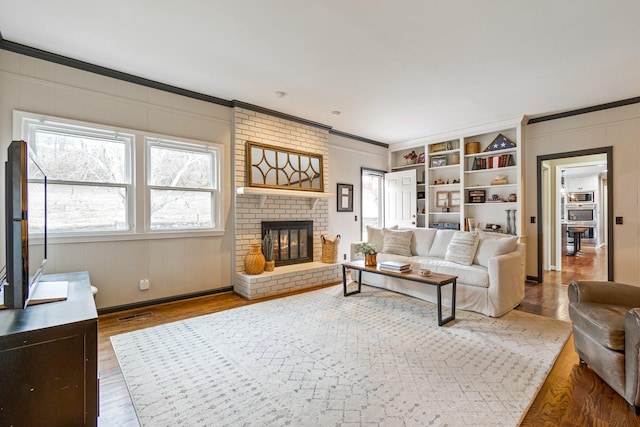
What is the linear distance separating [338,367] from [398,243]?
273 cm

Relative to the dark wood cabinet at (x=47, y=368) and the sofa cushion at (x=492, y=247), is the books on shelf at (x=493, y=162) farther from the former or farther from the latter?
the dark wood cabinet at (x=47, y=368)

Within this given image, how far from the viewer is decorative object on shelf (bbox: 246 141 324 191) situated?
178 inches

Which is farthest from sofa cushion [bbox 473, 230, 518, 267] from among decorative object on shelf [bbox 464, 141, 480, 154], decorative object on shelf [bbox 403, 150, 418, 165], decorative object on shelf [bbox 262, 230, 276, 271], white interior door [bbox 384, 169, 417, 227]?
decorative object on shelf [bbox 403, 150, 418, 165]

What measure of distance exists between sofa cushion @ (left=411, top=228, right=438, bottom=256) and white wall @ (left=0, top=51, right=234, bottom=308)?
2803 millimetres

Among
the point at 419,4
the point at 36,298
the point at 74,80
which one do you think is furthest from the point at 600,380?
the point at 74,80

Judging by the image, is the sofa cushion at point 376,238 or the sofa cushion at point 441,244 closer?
the sofa cushion at point 441,244

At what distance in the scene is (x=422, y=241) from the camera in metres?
4.71

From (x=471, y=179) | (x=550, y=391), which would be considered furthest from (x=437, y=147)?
(x=550, y=391)

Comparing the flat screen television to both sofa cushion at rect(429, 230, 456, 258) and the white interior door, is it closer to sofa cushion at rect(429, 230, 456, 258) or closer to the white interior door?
sofa cushion at rect(429, 230, 456, 258)

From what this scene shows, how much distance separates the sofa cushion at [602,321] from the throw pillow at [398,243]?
2406mm

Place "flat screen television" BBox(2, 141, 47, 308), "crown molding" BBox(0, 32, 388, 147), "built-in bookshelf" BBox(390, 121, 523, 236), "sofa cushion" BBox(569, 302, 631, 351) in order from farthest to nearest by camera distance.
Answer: "built-in bookshelf" BBox(390, 121, 523, 236) → "crown molding" BBox(0, 32, 388, 147) → "sofa cushion" BBox(569, 302, 631, 351) → "flat screen television" BBox(2, 141, 47, 308)

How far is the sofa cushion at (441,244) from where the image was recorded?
14.5 ft

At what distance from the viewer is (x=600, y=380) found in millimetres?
2094

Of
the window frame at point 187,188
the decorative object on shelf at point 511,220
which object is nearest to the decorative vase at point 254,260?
the window frame at point 187,188
